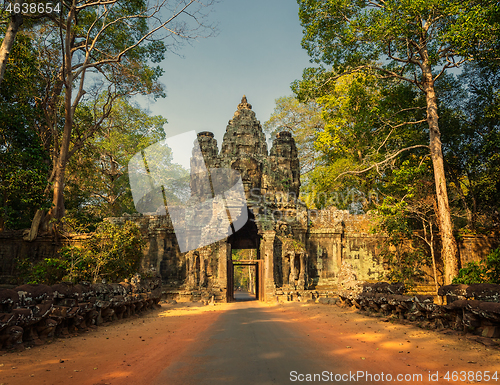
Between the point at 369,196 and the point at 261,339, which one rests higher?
the point at 369,196

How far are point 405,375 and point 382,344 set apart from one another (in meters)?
2.04

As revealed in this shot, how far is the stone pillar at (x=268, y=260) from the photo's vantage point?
56.7 ft

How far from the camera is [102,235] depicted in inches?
568

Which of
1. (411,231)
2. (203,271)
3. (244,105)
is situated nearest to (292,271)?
(203,271)

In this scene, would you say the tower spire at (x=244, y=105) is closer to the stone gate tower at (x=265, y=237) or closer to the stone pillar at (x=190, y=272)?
the stone gate tower at (x=265, y=237)

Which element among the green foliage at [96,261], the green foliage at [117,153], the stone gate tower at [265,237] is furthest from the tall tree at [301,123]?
the green foliage at [96,261]

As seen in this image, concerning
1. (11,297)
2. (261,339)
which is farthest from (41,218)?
(261,339)

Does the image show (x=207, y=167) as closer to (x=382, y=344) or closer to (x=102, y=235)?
(x=102, y=235)

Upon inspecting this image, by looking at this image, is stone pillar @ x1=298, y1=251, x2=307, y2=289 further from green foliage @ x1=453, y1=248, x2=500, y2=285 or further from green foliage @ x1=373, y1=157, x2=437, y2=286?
green foliage @ x1=453, y1=248, x2=500, y2=285

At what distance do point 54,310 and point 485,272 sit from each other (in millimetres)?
11191

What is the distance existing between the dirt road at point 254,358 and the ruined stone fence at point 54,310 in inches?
14.8

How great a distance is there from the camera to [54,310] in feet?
22.4

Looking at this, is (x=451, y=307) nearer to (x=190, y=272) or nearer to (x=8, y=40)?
(x=8, y=40)

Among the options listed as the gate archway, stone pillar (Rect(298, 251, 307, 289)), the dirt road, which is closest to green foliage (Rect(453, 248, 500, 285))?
the dirt road
